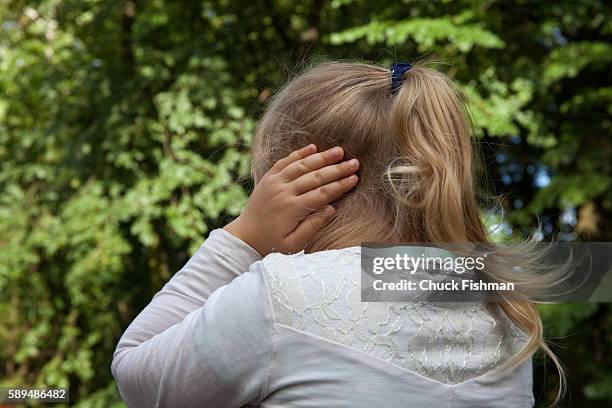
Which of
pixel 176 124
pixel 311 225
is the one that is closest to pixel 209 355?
pixel 311 225

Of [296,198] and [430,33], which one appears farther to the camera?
[430,33]

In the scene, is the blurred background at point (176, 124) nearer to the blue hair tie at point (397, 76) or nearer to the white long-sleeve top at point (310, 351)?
the blue hair tie at point (397, 76)

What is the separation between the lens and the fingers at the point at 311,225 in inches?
41.9

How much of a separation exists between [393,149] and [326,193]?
0.12 meters

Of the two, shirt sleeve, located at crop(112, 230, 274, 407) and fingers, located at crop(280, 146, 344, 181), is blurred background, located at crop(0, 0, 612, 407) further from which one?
shirt sleeve, located at crop(112, 230, 274, 407)

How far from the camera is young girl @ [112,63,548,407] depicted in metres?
0.91

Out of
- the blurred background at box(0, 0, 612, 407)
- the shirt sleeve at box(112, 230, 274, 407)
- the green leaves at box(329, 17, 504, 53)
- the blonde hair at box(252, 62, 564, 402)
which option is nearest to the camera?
the shirt sleeve at box(112, 230, 274, 407)

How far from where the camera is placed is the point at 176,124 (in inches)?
207

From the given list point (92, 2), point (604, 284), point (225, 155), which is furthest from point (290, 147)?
point (92, 2)

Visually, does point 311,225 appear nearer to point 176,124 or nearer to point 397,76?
point 397,76

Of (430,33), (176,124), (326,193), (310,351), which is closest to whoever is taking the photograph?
(310,351)

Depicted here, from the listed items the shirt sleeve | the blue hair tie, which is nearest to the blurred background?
the blue hair tie

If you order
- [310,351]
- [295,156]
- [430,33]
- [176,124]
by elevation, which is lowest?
[176,124]

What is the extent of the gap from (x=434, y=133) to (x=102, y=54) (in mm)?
5036
